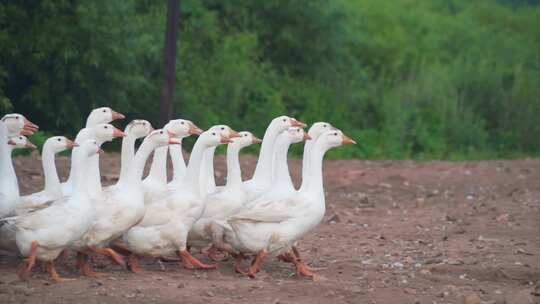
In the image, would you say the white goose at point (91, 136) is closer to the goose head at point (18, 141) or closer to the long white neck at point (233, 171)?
the goose head at point (18, 141)

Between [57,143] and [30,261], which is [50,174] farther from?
[30,261]

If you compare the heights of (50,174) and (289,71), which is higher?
(50,174)

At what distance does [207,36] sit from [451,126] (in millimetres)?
5133

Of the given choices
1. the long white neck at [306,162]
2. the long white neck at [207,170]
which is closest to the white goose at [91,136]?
the long white neck at [207,170]

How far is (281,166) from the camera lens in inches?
360

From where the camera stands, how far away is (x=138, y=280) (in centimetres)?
805

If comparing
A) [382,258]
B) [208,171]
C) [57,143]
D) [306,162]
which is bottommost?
[382,258]

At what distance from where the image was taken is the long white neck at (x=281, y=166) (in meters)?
9.09

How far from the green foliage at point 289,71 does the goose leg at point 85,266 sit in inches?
270

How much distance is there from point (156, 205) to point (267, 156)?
134cm

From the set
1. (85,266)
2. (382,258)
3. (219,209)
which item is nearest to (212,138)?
(219,209)

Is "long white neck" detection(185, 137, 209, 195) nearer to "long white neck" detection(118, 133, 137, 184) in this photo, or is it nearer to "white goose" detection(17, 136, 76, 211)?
"long white neck" detection(118, 133, 137, 184)

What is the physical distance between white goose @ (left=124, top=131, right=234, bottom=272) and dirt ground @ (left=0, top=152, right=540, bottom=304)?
168 mm

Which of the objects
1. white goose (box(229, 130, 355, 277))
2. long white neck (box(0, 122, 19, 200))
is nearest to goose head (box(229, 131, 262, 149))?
white goose (box(229, 130, 355, 277))
